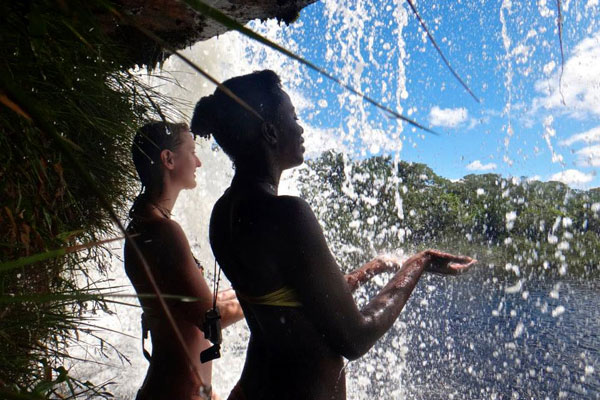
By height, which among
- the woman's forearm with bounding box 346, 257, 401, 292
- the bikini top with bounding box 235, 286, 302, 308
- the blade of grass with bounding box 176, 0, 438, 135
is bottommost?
the bikini top with bounding box 235, 286, 302, 308

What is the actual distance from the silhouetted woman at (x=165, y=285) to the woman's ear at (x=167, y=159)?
0.06 meters

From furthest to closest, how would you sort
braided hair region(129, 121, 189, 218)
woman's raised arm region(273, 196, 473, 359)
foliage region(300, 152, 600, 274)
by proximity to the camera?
foliage region(300, 152, 600, 274) < braided hair region(129, 121, 189, 218) < woman's raised arm region(273, 196, 473, 359)

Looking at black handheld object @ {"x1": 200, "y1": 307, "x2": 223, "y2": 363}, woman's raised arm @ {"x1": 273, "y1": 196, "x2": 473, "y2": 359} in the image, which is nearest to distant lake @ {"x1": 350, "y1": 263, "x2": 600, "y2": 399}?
black handheld object @ {"x1": 200, "y1": 307, "x2": 223, "y2": 363}

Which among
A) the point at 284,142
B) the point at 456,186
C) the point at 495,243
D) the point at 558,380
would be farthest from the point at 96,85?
the point at 456,186

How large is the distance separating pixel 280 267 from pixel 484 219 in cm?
3454

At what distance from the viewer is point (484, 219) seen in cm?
3353

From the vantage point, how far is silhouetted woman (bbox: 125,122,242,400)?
219 cm

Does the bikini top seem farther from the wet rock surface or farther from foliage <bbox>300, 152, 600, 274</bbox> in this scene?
foliage <bbox>300, 152, 600, 274</bbox>

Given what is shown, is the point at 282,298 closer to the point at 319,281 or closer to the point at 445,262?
the point at 319,281

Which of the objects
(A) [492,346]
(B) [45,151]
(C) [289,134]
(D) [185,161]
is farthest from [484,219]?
(B) [45,151]

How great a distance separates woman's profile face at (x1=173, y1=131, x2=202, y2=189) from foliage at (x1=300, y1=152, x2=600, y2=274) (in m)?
16.5

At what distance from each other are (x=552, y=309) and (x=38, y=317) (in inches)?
611

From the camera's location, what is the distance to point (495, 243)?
3092cm

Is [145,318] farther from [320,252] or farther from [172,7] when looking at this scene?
[172,7]
